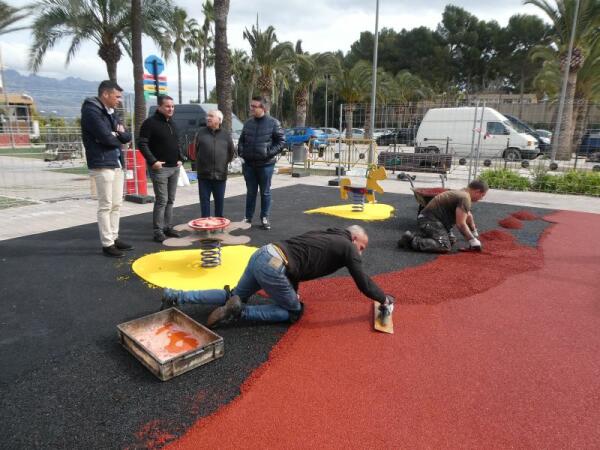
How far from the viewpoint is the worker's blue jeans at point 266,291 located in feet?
10.7

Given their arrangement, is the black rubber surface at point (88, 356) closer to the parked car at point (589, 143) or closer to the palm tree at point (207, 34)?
the parked car at point (589, 143)

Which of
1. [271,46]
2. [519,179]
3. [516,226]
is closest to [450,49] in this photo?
[271,46]

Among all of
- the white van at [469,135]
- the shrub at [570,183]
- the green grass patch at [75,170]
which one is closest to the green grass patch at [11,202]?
the green grass patch at [75,170]

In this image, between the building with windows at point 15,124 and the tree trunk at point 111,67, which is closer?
the building with windows at point 15,124

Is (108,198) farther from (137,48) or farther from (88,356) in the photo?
(137,48)

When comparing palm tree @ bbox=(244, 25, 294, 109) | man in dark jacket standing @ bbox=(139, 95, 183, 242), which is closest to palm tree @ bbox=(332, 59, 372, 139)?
palm tree @ bbox=(244, 25, 294, 109)

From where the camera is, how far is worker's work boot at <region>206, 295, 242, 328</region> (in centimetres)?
334

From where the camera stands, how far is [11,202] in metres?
8.73

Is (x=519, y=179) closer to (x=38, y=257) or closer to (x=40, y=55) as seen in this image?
(x=38, y=257)

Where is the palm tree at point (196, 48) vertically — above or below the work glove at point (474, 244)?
above

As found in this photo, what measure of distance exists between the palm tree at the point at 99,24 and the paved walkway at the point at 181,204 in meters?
7.78

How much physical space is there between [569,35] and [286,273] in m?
21.6

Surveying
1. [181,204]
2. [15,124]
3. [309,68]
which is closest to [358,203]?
[181,204]

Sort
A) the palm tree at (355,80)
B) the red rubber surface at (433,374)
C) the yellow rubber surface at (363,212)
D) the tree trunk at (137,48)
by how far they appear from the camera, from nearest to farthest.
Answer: the red rubber surface at (433,374) < the yellow rubber surface at (363,212) < the tree trunk at (137,48) < the palm tree at (355,80)
